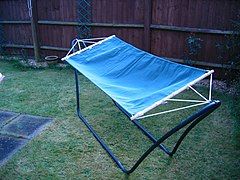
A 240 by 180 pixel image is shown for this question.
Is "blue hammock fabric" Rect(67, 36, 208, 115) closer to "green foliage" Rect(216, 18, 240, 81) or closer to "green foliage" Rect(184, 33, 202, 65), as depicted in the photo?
"green foliage" Rect(184, 33, 202, 65)

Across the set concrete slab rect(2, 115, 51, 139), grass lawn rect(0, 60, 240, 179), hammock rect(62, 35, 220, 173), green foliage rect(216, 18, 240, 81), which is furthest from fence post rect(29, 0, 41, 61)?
green foliage rect(216, 18, 240, 81)

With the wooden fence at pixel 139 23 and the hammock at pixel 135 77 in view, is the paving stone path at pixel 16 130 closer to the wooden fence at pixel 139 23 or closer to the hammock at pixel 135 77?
the hammock at pixel 135 77

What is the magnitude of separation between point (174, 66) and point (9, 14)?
547cm

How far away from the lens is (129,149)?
322 centimetres

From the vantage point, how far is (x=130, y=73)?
334 cm

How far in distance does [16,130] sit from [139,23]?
3239 millimetres

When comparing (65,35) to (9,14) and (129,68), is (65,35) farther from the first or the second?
(129,68)

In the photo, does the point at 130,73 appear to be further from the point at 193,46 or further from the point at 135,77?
the point at 193,46

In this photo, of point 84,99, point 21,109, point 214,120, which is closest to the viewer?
point 214,120

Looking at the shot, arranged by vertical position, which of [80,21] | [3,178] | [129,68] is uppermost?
[80,21]

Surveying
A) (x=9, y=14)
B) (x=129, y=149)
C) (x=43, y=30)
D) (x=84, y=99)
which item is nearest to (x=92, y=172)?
(x=129, y=149)

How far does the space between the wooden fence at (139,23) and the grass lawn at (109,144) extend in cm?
118

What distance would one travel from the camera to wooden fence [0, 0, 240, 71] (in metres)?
4.94

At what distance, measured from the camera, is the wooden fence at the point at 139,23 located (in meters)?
4.94
